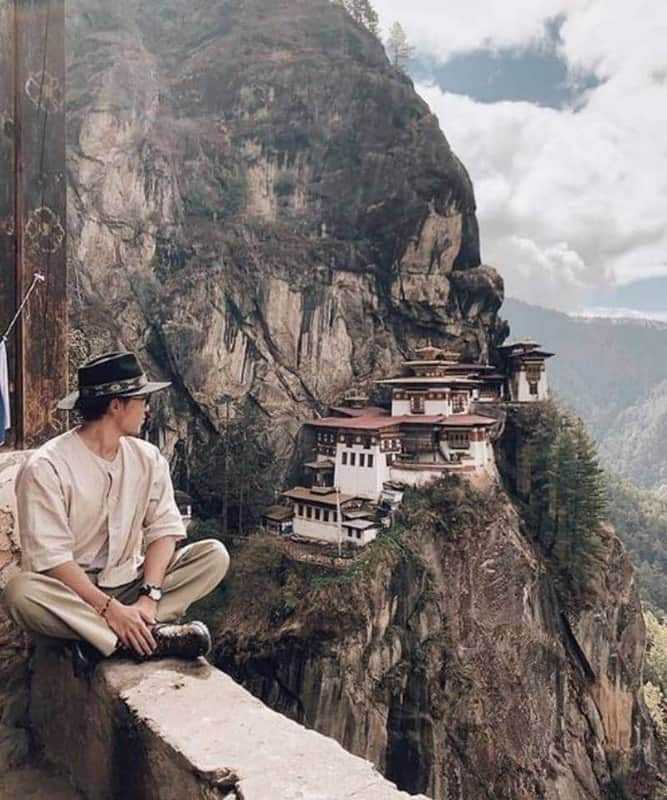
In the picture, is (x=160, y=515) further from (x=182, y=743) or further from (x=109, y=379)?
(x=182, y=743)

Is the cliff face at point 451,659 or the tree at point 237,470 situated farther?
the tree at point 237,470

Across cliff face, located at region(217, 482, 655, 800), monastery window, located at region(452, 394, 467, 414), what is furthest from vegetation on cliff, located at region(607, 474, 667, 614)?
monastery window, located at region(452, 394, 467, 414)

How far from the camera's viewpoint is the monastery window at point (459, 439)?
76.6 ft

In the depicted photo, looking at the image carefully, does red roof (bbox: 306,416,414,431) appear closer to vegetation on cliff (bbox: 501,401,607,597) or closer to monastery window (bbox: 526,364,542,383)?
vegetation on cliff (bbox: 501,401,607,597)

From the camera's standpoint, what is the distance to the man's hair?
97.0 inches

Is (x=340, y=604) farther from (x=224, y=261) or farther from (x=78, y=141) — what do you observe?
(x=78, y=141)

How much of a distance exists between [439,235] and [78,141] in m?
18.0

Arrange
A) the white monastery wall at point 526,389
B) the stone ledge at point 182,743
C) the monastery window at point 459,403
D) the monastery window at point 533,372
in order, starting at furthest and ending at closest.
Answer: the white monastery wall at point 526,389
the monastery window at point 533,372
the monastery window at point 459,403
the stone ledge at point 182,743

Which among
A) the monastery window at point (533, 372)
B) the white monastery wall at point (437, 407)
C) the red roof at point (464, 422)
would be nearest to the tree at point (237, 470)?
the white monastery wall at point (437, 407)

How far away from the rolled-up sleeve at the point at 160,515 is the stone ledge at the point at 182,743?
1.70 feet

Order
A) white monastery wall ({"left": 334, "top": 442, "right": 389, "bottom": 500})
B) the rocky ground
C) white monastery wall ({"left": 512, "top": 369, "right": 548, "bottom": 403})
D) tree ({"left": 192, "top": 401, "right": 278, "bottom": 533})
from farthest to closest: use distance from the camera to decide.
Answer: white monastery wall ({"left": 512, "top": 369, "right": 548, "bottom": 403}) < tree ({"left": 192, "top": 401, "right": 278, "bottom": 533}) < white monastery wall ({"left": 334, "top": 442, "right": 389, "bottom": 500}) < the rocky ground

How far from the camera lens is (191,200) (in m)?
Answer: 31.2

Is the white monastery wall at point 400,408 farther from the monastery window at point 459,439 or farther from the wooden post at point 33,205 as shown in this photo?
the wooden post at point 33,205

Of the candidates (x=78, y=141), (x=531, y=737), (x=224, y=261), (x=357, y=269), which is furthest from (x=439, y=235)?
(x=531, y=737)
